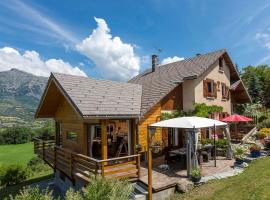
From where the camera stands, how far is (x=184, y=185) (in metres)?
10.6

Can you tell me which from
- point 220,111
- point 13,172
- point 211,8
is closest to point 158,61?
point 220,111

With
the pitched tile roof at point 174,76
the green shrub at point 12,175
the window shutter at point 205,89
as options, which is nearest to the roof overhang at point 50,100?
the pitched tile roof at point 174,76

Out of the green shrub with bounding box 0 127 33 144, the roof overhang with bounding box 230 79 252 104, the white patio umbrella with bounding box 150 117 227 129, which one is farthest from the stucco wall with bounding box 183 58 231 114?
the green shrub with bounding box 0 127 33 144

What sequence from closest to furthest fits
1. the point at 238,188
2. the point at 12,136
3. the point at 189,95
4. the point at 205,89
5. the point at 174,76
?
the point at 238,188 → the point at 189,95 → the point at 174,76 → the point at 205,89 → the point at 12,136

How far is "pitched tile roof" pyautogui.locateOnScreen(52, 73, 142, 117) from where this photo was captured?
464 inches

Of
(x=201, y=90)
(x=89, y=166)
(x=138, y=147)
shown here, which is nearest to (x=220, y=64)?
(x=201, y=90)

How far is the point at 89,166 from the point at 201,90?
11839mm

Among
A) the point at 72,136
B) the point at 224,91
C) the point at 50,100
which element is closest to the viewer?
the point at 72,136

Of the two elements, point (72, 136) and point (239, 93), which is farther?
point (239, 93)

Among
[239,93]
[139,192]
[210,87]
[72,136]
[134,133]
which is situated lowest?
[139,192]

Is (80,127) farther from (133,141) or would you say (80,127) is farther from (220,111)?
(220,111)

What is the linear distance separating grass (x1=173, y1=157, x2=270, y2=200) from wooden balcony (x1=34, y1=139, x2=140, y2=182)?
93.0 inches

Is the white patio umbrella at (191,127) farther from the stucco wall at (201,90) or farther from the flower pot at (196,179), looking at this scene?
the stucco wall at (201,90)

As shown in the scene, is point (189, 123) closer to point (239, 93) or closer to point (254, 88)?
point (239, 93)
